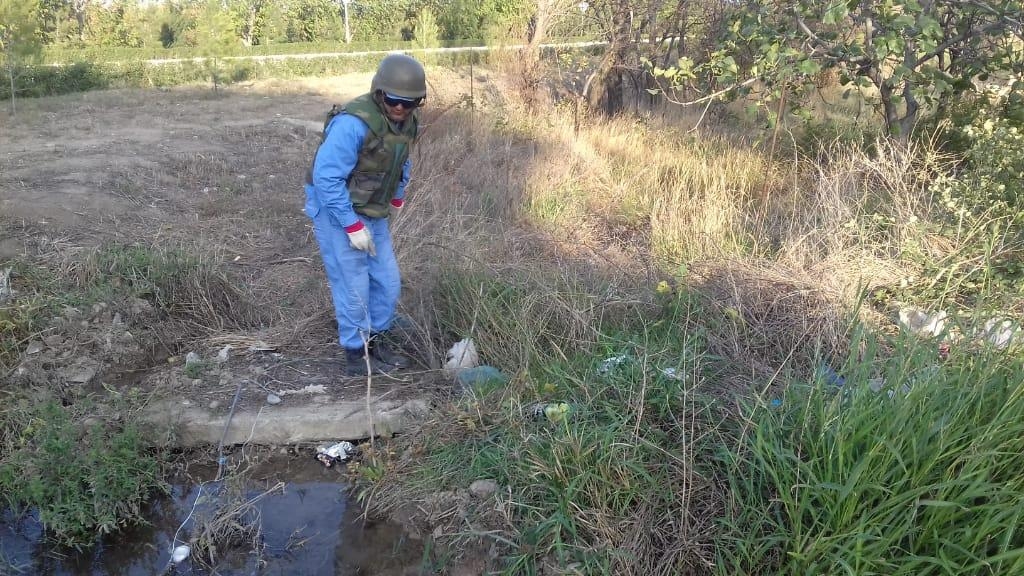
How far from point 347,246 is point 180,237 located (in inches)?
102

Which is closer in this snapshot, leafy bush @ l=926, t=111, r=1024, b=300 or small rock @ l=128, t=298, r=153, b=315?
leafy bush @ l=926, t=111, r=1024, b=300


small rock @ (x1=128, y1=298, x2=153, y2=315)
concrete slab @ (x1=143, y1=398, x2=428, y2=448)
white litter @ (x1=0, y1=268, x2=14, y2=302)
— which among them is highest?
white litter @ (x1=0, y1=268, x2=14, y2=302)

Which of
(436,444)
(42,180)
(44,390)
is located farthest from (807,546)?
(42,180)

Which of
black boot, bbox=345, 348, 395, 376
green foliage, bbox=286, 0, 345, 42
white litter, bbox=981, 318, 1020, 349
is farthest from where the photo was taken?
green foliage, bbox=286, 0, 345, 42

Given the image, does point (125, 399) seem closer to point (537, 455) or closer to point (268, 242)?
point (537, 455)

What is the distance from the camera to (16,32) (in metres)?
11.6

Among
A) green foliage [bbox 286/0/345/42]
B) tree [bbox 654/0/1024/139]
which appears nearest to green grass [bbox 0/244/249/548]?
tree [bbox 654/0/1024/139]

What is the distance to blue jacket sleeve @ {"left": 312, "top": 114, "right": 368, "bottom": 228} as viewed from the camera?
3.20m

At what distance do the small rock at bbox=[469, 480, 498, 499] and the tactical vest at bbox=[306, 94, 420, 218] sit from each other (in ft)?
5.12

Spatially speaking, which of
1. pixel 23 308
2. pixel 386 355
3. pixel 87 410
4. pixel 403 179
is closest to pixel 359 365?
pixel 386 355

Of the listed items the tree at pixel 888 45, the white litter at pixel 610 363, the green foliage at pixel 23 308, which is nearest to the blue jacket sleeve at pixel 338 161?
the white litter at pixel 610 363

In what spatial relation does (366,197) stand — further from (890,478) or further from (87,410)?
(890,478)

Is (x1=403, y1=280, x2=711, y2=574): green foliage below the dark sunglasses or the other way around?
below

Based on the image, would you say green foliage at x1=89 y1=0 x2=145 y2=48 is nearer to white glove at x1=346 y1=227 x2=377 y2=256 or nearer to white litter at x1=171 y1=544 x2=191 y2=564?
white glove at x1=346 y1=227 x2=377 y2=256
